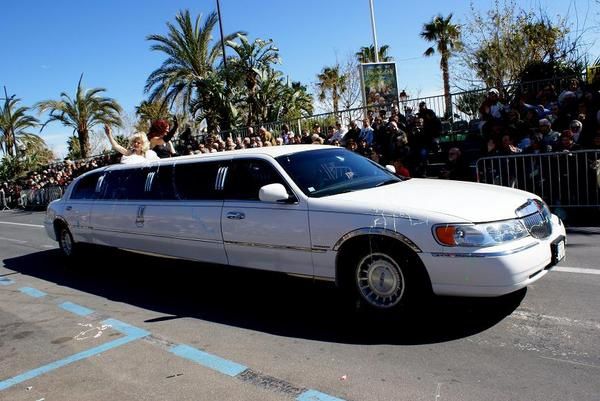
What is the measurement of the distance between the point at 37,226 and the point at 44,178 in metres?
13.0

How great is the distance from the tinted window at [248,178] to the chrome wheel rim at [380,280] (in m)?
1.21

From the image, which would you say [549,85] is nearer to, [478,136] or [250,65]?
[478,136]

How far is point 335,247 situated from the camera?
4652mm

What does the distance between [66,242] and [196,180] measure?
4015 mm

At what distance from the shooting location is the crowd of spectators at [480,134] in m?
9.54

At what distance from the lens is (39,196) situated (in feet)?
84.8

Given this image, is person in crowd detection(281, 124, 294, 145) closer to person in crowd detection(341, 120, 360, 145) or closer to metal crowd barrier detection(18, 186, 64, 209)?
person in crowd detection(341, 120, 360, 145)

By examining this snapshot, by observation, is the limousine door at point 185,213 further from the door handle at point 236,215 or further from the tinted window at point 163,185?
the door handle at point 236,215

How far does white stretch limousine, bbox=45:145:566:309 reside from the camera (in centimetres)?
409

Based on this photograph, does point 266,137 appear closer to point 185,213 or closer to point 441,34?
point 185,213

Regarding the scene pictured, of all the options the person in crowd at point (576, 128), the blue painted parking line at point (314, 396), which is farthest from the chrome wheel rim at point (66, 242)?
the person in crowd at point (576, 128)

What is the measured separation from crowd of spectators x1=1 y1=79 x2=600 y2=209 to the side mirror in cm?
492

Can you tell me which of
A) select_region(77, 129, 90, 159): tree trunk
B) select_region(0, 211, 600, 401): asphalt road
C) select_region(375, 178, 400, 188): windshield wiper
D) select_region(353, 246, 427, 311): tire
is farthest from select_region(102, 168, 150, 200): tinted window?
select_region(77, 129, 90, 159): tree trunk

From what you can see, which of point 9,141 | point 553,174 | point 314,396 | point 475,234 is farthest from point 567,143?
point 9,141
